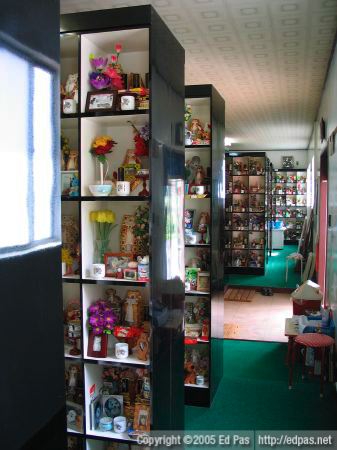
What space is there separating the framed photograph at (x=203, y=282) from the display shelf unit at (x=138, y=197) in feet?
3.07

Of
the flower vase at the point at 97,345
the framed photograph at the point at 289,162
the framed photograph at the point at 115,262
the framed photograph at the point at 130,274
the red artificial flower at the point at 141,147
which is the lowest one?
the flower vase at the point at 97,345

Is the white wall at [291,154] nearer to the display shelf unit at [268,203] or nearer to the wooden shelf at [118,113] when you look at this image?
the display shelf unit at [268,203]

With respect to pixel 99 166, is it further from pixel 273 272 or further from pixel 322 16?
pixel 273 272

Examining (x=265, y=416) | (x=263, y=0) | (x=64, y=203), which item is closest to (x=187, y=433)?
(x=265, y=416)

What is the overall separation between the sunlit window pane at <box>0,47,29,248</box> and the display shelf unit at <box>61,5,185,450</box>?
1410 millimetres

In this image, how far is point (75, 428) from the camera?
9.04 feet

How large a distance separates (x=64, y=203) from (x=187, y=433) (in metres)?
1.98

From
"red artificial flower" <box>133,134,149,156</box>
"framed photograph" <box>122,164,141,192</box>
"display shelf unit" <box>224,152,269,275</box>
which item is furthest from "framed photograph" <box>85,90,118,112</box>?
"display shelf unit" <box>224,152,269,275</box>

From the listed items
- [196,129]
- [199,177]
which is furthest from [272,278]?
[196,129]

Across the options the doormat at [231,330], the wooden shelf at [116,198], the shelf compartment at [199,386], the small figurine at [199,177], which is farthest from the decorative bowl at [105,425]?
the doormat at [231,330]

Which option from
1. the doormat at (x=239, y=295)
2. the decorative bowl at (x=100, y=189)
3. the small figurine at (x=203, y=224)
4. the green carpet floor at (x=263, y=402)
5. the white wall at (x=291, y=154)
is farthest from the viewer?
the white wall at (x=291, y=154)

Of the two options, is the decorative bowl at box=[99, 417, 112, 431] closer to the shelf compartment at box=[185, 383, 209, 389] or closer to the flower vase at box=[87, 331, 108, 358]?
the flower vase at box=[87, 331, 108, 358]

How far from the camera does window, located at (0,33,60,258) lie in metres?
1.03

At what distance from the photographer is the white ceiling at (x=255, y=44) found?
12.6 ft
